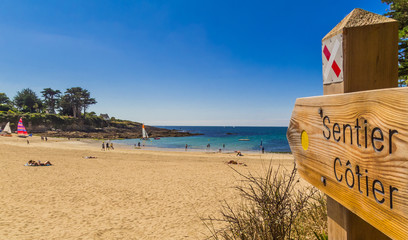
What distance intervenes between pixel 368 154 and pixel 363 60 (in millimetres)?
487

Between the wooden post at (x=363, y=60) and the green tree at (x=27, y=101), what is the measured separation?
9517 cm

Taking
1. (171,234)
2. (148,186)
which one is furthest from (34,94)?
(171,234)

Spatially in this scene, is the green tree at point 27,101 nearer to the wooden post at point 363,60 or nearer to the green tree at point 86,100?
the green tree at point 86,100

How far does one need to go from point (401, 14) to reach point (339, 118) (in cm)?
1198

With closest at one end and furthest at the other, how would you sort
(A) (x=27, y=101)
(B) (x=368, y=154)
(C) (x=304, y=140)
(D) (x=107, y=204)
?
(B) (x=368, y=154) < (C) (x=304, y=140) < (D) (x=107, y=204) < (A) (x=27, y=101)

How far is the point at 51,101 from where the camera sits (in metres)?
81.7

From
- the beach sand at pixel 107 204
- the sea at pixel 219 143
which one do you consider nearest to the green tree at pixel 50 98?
the sea at pixel 219 143

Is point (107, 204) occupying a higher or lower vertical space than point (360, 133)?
lower

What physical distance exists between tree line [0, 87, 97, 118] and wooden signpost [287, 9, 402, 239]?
8737 centimetres

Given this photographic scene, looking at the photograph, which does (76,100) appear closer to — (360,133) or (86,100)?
(86,100)

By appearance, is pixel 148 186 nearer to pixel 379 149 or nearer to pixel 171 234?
pixel 171 234

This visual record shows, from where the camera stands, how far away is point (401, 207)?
0.66 m

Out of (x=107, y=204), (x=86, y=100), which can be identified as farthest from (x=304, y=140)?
(x=86, y=100)

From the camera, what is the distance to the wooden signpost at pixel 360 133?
26.9 inches
